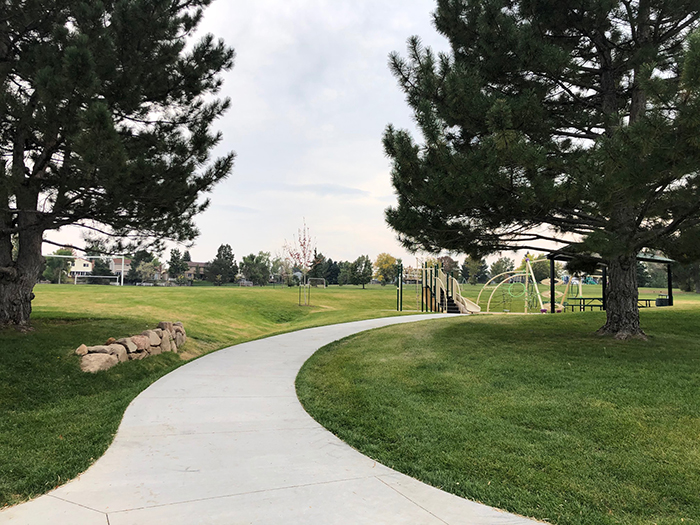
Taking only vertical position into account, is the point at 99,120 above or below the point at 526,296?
above

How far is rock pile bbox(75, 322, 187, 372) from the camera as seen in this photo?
22.1ft

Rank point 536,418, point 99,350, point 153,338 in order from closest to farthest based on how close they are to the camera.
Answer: point 536,418
point 99,350
point 153,338

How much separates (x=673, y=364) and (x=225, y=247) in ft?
229

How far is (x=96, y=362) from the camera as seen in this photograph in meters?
6.72

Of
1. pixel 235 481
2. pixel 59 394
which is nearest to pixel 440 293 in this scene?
pixel 59 394

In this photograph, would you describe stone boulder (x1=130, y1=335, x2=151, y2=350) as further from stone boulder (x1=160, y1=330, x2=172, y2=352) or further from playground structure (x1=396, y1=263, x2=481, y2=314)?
playground structure (x1=396, y1=263, x2=481, y2=314)

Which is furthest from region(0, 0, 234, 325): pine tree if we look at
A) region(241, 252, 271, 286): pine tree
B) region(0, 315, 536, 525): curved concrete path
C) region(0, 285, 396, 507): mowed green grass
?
region(241, 252, 271, 286): pine tree

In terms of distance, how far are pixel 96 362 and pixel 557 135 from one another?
32.0ft

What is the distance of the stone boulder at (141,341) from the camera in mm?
7789

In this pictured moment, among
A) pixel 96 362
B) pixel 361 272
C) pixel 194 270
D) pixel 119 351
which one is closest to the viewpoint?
pixel 96 362

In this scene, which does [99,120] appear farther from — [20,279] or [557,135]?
[557,135]

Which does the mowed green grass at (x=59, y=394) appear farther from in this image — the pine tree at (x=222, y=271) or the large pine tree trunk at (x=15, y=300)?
the pine tree at (x=222, y=271)

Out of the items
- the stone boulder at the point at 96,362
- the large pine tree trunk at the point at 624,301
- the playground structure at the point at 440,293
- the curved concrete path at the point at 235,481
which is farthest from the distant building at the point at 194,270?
the curved concrete path at the point at 235,481

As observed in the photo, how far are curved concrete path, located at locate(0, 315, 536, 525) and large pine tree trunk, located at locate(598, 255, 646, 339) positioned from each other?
692 centimetres
